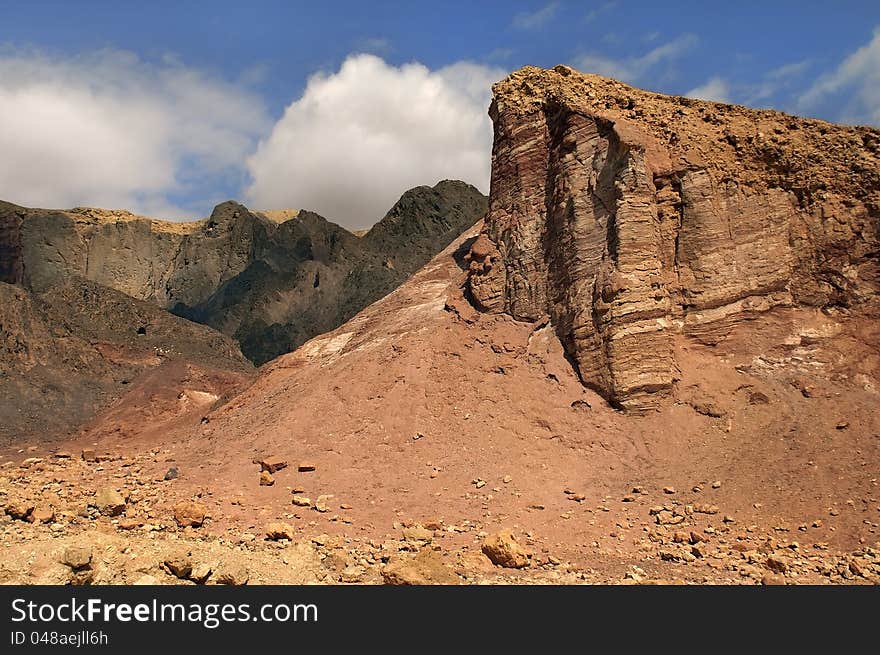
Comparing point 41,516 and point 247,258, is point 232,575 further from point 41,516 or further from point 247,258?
point 247,258

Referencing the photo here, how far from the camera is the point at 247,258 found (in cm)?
6638

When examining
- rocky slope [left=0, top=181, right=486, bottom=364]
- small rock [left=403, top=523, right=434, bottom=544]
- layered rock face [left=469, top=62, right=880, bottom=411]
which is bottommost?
small rock [left=403, top=523, right=434, bottom=544]

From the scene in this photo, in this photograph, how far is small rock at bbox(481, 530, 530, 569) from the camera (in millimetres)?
10062

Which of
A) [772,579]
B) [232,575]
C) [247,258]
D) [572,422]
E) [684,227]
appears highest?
[247,258]

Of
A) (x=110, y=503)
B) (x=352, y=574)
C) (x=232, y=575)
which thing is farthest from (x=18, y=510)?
(x=352, y=574)

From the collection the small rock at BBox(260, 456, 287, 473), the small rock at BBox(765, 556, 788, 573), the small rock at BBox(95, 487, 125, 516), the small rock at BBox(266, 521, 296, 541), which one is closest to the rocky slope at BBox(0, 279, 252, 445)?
the small rock at BBox(260, 456, 287, 473)

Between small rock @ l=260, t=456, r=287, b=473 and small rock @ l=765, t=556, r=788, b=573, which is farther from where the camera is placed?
small rock @ l=260, t=456, r=287, b=473

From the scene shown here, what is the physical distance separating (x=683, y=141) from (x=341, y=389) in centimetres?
1020

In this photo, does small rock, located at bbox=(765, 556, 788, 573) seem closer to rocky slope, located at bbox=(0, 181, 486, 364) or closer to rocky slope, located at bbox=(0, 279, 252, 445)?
rocky slope, located at bbox=(0, 279, 252, 445)

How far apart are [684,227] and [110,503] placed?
42.6ft

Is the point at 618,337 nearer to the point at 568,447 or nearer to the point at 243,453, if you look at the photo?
the point at 568,447

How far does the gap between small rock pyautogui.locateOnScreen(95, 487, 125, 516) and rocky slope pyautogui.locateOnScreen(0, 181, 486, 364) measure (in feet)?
120

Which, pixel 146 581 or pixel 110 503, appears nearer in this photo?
pixel 146 581

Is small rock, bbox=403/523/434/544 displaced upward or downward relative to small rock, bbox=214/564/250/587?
upward
